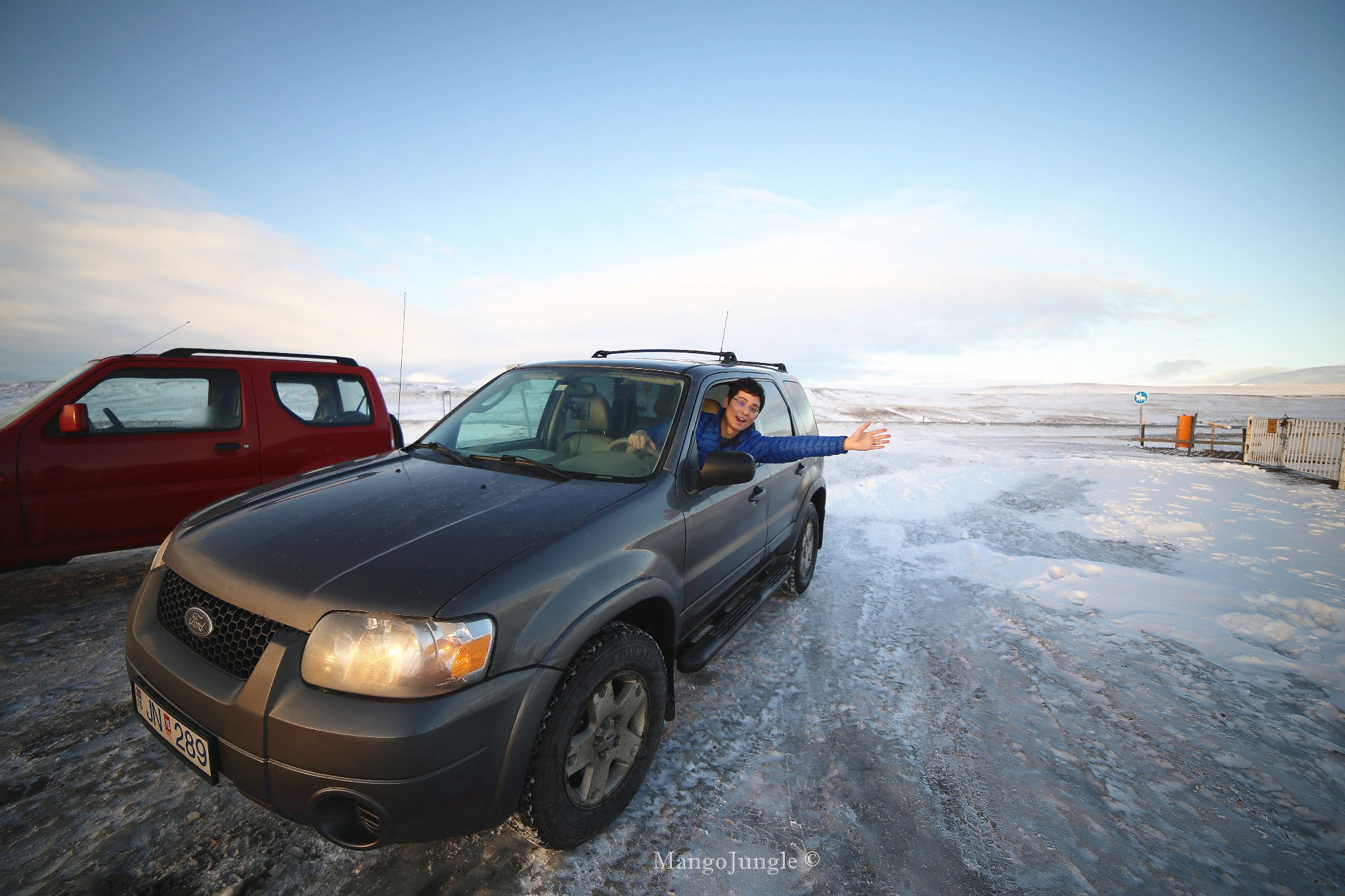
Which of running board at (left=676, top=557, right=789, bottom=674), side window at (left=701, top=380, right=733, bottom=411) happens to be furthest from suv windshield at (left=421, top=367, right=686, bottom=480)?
running board at (left=676, top=557, right=789, bottom=674)

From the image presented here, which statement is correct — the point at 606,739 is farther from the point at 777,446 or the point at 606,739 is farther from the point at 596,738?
the point at 777,446

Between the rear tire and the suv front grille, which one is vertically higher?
the suv front grille

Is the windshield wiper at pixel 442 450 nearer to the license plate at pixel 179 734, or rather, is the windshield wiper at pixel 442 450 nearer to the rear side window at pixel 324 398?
the license plate at pixel 179 734

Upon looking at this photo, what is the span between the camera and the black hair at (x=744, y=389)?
3.29 meters

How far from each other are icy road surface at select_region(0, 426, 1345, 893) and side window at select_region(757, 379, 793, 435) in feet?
4.70

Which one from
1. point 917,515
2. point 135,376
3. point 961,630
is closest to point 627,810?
point 961,630

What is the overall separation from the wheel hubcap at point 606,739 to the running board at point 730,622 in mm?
377

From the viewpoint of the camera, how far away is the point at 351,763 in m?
1.48

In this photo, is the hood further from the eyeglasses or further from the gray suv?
the eyeglasses

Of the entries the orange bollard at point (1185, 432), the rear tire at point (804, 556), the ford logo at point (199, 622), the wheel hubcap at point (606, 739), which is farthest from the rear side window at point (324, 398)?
the orange bollard at point (1185, 432)

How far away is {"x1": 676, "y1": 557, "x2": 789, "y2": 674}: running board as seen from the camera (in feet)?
8.63

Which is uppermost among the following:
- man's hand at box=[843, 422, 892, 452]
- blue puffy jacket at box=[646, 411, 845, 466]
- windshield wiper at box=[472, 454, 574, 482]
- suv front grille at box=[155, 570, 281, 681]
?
man's hand at box=[843, 422, 892, 452]

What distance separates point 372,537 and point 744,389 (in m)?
2.12

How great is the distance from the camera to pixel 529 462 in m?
2.66
